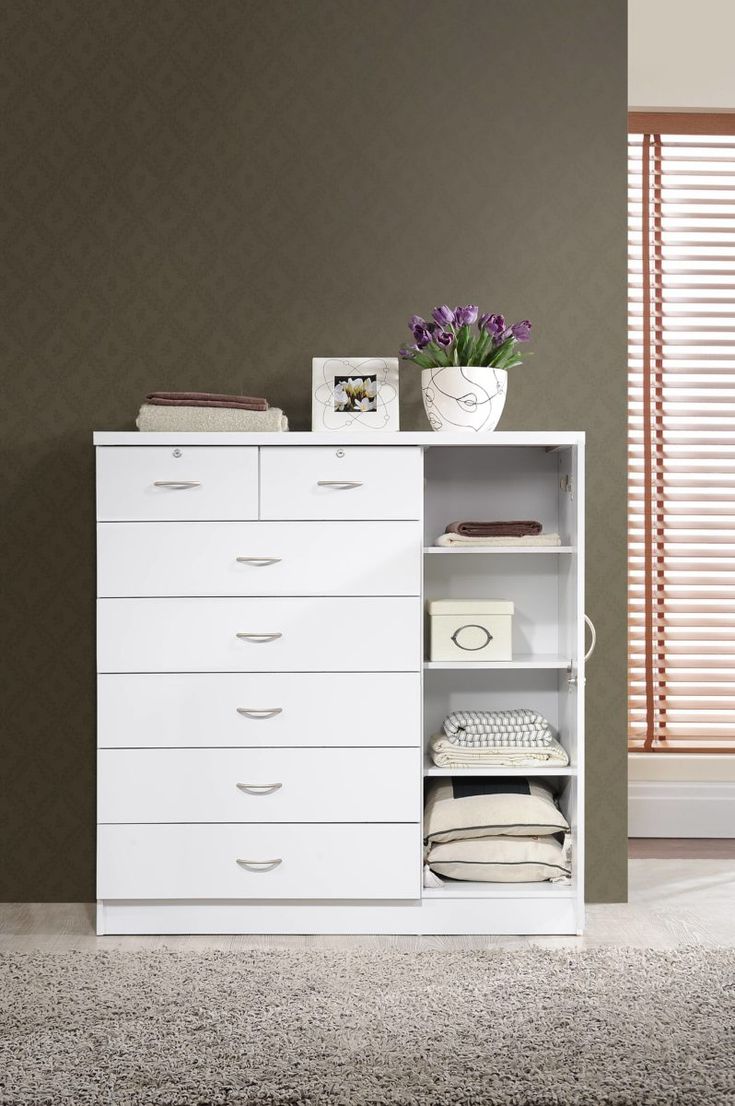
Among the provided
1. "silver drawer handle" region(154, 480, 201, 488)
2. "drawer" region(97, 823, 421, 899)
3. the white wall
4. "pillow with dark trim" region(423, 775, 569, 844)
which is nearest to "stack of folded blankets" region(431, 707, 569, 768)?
"pillow with dark trim" region(423, 775, 569, 844)

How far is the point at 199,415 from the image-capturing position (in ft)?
8.70

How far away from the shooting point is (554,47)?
2.94 metres

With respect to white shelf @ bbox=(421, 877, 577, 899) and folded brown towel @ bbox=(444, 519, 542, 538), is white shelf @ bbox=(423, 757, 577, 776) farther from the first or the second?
folded brown towel @ bbox=(444, 519, 542, 538)

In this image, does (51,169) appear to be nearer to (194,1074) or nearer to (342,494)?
(342,494)

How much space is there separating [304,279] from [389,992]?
6.14ft

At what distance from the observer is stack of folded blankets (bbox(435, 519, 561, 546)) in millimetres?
2709

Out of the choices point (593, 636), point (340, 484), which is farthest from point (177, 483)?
point (593, 636)

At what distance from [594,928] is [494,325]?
5.23 ft

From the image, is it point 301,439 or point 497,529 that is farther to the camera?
point 497,529

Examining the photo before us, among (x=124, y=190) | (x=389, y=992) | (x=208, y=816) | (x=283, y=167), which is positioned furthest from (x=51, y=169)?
(x=389, y=992)

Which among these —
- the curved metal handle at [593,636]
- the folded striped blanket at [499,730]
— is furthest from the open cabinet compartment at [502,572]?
the folded striped blanket at [499,730]

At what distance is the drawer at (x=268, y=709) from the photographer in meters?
2.64

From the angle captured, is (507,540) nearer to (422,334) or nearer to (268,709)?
(422,334)

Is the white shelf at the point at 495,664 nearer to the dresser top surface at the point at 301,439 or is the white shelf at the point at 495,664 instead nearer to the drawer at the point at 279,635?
the drawer at the point at 279,635
